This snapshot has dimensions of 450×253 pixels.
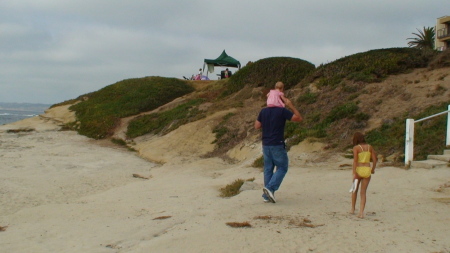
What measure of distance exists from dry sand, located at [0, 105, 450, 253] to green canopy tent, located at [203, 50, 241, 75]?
24.3 metres

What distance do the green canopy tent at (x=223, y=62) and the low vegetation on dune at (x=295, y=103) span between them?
560 centimetres

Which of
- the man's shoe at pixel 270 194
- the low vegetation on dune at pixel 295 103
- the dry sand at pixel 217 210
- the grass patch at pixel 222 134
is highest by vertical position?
the low vegetation on dune at pixel 295 103

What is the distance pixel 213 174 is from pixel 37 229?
6.29 m

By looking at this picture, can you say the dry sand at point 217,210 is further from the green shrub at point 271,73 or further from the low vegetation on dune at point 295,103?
the green shrub at point 271,73

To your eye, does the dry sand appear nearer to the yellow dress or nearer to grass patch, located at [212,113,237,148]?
the yellow dress

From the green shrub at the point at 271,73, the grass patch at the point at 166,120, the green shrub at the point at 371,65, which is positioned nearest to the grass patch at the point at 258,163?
the green shrub at the point at 371,65

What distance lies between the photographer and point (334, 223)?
21.0 feet

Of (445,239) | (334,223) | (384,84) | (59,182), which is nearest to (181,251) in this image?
(334,223)

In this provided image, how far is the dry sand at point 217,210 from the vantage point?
577 cm

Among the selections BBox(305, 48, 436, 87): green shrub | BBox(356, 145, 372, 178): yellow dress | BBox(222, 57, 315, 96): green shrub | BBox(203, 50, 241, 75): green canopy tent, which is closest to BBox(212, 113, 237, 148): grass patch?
BBox(305, 48, 436, 87): green shrub

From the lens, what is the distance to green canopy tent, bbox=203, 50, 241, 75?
3964 centimetres

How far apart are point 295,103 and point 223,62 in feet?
71.5

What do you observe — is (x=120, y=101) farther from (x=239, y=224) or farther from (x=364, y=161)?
(x=364, y=161)

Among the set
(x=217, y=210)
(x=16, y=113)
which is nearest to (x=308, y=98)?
(x=217, y=210)
